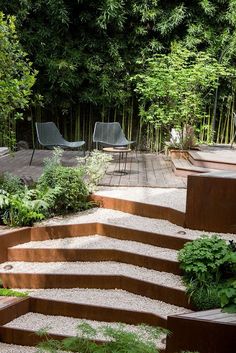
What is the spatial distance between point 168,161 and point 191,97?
121 centimetres

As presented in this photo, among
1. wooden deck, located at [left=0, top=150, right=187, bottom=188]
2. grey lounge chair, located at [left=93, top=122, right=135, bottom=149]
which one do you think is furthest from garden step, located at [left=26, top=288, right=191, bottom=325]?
grey lounge chair, located at [left=93, top=122, right=135, bottom=149]

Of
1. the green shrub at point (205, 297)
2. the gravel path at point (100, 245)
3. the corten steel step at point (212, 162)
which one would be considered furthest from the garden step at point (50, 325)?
the corten steel step at point (212, 162)

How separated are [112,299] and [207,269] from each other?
856 millimetres

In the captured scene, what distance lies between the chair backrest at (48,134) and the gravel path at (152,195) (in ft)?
6.61

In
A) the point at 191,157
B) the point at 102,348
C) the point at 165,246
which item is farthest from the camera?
the point at 191,157

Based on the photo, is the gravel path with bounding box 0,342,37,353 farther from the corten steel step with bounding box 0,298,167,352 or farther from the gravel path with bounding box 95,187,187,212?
the gravel path with bounding box 95,187,187,212

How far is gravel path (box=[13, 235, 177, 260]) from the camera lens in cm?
460

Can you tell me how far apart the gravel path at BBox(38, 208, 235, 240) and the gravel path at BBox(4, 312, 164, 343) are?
125cm

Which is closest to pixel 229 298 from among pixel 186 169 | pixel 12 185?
pixel 12 185

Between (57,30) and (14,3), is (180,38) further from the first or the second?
(14,3)

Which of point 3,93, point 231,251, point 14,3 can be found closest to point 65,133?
point 14,3

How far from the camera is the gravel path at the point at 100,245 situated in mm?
4598

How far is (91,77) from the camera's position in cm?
990

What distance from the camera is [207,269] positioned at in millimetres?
3918
